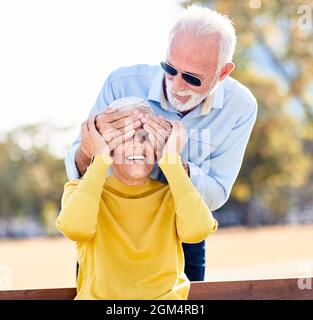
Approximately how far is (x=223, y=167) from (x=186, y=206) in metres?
0.52

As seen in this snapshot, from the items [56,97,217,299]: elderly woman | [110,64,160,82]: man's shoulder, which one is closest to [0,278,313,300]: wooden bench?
[56,97,217,299]: elderly woman

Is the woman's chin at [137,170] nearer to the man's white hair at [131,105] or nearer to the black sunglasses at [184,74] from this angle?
the man's white hair at [131,105]

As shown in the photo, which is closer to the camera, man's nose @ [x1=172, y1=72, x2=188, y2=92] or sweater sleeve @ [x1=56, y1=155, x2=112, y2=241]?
sweater sleeve @ [x1=56, y1=155, x2=112, y2=241]

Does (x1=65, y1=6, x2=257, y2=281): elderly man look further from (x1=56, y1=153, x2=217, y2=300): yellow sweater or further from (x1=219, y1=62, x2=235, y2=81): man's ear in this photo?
(x1=56, y1=153, x2=217, y2=300): yellow sweater

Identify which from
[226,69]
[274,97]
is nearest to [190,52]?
[226,69]

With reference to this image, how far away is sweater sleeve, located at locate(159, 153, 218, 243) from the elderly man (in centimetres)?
6

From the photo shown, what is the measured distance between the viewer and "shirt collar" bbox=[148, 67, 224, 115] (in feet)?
8.21

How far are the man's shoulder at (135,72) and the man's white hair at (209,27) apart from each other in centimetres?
34

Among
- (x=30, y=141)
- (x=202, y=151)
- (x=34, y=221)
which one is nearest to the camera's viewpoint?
(x=202, y=151)
